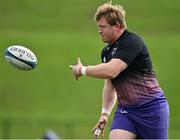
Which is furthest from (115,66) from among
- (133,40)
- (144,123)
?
(144,123)

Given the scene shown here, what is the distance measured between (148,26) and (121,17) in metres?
31.5

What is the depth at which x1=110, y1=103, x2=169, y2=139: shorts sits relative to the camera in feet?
27.5

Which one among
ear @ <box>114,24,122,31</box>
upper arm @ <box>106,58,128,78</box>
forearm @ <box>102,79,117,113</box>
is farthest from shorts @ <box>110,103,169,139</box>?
ear @ <box>114,24,122,31</box>

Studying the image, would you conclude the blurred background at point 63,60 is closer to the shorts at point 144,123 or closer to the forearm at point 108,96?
the forearm at point 108,96

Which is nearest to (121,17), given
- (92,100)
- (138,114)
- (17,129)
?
(138,114)

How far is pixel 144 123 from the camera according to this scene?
8.39 metres

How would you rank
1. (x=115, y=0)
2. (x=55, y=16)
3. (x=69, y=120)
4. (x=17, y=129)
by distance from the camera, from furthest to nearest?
1. (x=55, y=16)
2. (x=115, y=0)
3. (x=69, y=120)
4. (x=17, y=129)

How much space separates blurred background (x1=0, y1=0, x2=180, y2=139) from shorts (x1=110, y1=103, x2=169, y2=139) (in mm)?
15463

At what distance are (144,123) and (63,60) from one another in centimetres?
2621

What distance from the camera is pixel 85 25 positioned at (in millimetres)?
39469

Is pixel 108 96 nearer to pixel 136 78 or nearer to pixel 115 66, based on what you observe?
pixel 136 78

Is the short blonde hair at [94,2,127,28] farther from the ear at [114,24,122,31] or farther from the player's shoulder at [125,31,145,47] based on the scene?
the player's shoulder at [125,31,145,47]

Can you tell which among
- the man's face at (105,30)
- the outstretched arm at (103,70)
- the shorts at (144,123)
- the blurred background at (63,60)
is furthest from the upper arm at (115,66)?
the blurred background at (63,60)

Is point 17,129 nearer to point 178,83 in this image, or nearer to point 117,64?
point 178,83
